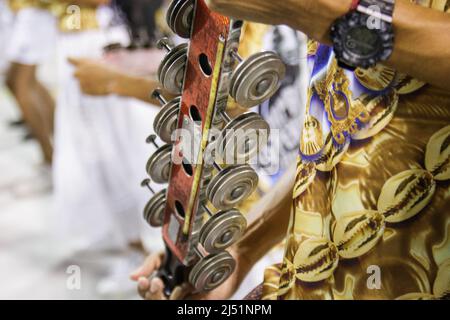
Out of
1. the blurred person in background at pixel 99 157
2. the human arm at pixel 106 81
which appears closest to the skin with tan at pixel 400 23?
the human arm at pixel 106 81

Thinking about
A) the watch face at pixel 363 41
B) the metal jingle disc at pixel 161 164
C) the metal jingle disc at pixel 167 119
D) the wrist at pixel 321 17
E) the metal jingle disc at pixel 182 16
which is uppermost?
the wrist at pixel 321 17

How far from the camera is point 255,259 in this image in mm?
1000

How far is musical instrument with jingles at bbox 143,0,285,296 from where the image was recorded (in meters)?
0.71

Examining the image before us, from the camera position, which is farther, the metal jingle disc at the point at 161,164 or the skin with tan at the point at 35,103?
the skin with tan at the point at 35,103

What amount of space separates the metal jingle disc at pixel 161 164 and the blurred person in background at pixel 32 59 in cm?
187

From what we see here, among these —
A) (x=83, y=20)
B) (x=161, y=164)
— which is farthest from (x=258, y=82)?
(x=83, y=20)

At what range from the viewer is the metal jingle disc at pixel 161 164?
34.0 inches

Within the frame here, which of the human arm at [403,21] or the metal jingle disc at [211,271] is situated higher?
the human arm at [403,21]

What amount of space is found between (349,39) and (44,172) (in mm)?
2766

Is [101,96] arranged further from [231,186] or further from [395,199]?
[395,199]

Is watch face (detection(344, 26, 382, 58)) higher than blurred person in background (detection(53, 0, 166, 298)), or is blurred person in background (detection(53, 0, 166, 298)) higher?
watch face (detection(344, 26, 382, 58))

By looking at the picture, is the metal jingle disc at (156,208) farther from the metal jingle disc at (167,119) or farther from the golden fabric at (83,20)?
the golden fabric at (83,20)

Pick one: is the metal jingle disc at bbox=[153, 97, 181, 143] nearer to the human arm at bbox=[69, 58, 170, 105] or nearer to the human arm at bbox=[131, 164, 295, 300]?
the human arm at bbox=[131, 164, 295, 300]

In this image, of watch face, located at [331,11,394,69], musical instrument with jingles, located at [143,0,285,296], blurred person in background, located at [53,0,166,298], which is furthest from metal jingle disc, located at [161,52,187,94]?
blurred person in background, located at [53,0,166,298]
